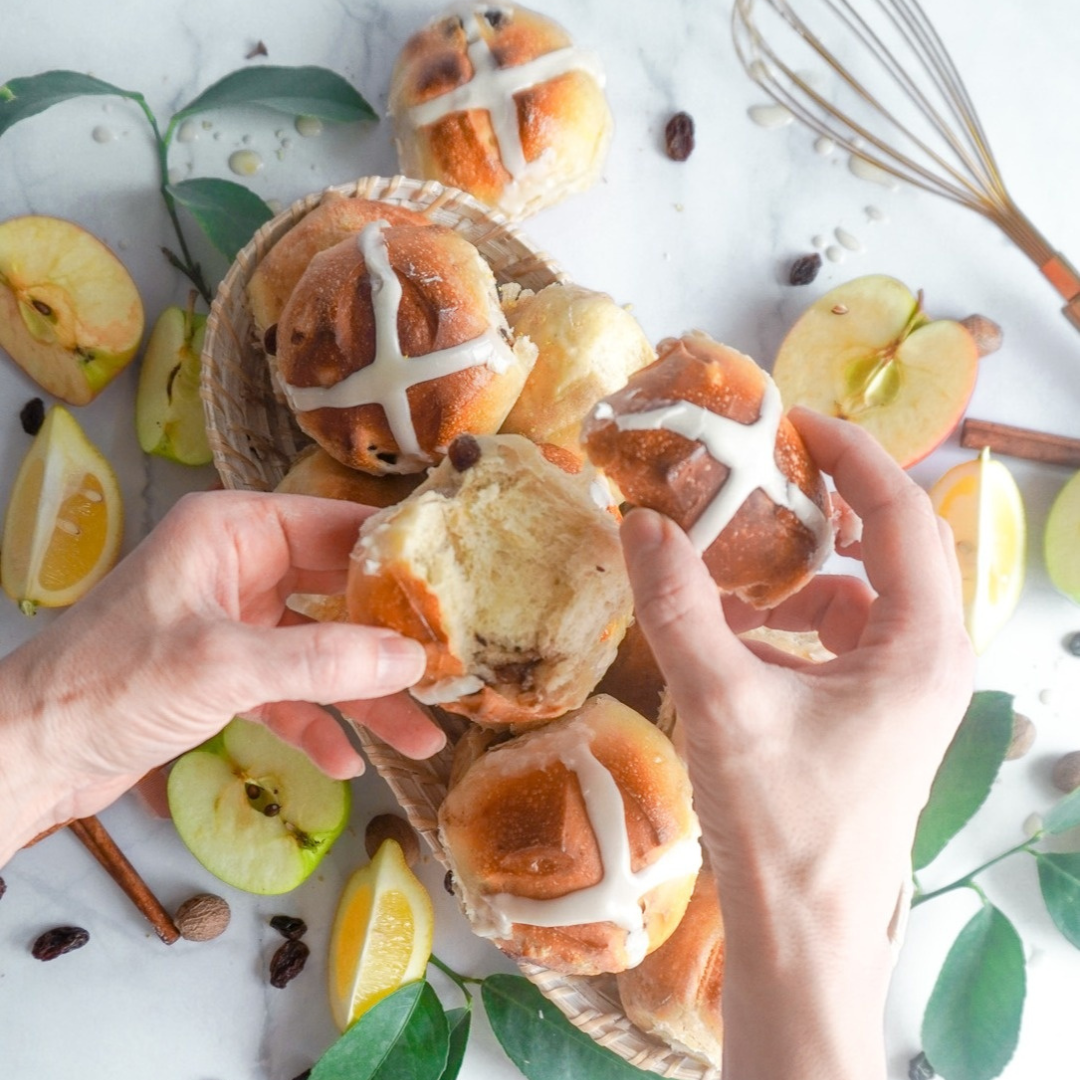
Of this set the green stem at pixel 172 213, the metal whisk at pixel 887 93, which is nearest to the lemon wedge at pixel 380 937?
the green stem at pixel 172 213

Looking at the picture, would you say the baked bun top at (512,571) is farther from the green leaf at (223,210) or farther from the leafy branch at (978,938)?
the leafy branch at (978,938)

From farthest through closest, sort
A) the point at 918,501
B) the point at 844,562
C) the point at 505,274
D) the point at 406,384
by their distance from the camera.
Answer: the point at 844,562 → the point at 505,274 → the point at 406,384 → the point at 918,501

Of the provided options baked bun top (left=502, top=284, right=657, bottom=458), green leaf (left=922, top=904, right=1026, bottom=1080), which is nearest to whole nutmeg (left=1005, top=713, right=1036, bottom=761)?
green leaf (left=922, top=904, right=1026, bottom=1080)

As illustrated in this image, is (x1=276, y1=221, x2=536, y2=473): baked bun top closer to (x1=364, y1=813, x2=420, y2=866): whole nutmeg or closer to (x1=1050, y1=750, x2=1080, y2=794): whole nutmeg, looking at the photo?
(x1=364, y1=813, x2=420, y2=866): whole nutmeg

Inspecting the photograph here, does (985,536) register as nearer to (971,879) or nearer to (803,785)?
(971,879)

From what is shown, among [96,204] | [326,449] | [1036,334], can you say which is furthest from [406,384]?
[1036,334]

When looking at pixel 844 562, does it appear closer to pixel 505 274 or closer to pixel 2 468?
pixel 505 274

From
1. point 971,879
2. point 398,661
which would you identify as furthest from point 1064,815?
point 398,661
